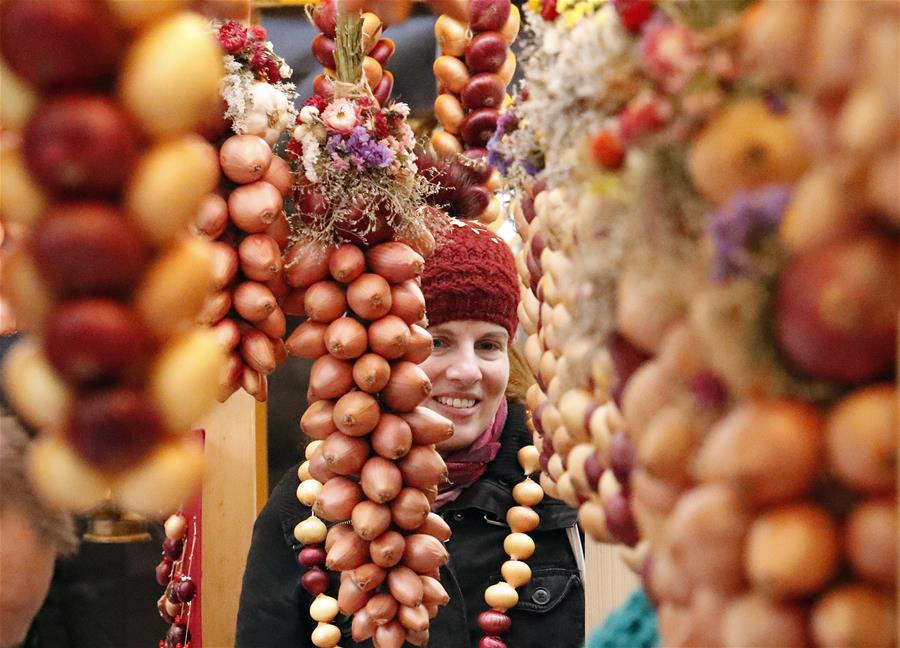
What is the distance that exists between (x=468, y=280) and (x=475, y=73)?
1.75 ft

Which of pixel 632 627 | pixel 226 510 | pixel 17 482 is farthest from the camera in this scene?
pixel 226 510

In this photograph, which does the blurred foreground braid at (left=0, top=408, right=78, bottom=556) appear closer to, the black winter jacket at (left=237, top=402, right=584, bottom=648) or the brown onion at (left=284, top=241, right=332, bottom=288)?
the brown onion at (left=284, top=241, right=332, bottom=288)

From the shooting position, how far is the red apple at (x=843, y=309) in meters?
0.45

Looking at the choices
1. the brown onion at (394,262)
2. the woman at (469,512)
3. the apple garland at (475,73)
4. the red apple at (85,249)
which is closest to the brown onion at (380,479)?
the brown onion at (394,262)

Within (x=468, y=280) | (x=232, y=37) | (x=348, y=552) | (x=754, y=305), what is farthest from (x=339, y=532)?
(x=754, y=305)

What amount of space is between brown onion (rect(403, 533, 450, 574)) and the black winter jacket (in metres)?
0.31

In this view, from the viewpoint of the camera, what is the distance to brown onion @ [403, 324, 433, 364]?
138 cm

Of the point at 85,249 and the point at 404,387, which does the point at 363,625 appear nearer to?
the point at 404,387

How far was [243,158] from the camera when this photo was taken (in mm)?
1293

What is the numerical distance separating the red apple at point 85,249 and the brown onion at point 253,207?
72 centimetres

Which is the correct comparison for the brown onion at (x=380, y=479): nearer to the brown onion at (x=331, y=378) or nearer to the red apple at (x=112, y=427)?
the brown onion at (x=331, y=378)

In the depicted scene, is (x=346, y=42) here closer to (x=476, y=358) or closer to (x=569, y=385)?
(x=476, y=358)

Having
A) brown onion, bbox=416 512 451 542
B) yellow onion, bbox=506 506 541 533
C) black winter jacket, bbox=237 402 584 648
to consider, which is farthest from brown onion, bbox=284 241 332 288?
yellow onion, bbox=506 506 541 533

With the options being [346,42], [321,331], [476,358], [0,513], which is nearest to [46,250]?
[0,513]
